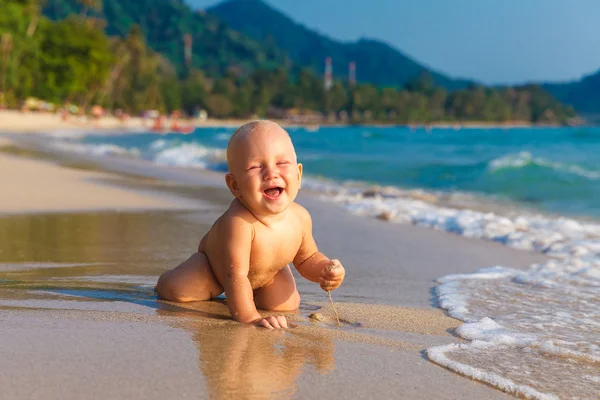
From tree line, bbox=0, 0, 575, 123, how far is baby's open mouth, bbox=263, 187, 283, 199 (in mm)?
61821

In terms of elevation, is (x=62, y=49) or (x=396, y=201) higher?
(x=62, y=49)

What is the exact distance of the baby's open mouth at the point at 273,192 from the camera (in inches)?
127

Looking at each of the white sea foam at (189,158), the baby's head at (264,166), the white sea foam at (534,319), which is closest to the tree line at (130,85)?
the white sea foam at (189,158)

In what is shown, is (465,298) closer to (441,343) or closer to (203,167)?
(441,343)

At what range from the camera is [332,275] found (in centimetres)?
333

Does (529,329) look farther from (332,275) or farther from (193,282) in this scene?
(193,282)

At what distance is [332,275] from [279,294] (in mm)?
353

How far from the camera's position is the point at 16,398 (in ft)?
7.03

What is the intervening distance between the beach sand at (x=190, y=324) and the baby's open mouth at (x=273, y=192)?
56 cm

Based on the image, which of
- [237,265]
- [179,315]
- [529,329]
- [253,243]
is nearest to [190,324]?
[179,315]

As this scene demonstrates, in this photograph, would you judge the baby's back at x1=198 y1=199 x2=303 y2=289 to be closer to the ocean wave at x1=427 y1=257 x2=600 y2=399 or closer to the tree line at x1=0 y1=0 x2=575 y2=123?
the ocean wave at x1=427 y1=257 x2=600 y2=399

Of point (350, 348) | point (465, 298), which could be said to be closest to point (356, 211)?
point (465, 298)

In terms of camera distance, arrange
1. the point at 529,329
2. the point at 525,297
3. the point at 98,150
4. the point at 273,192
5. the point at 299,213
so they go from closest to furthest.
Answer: the point at 273,192 < the point at 529,329 < the point at 299,213 < the point at 525,297 < the point at 98,150

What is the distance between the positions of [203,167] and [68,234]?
1099 cm
